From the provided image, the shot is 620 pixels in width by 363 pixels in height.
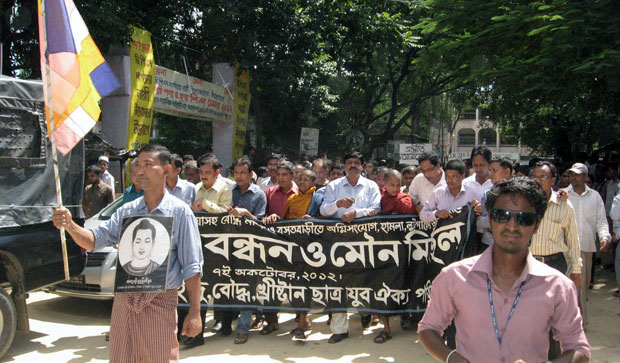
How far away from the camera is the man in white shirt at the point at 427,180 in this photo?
656 centimetres

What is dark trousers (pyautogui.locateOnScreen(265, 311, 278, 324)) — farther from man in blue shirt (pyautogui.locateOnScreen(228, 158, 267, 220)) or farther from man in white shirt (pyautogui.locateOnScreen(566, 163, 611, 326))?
man in white shirt (pyautogui.locateOnScreen(566, 163, 611, 326))

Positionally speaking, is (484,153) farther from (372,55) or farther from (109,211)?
(372,55)

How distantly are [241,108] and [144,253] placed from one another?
1537 cm

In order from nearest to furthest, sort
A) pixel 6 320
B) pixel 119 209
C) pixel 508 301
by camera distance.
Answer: pixel 508 301 < pixel 119 209 < pixel 6 320

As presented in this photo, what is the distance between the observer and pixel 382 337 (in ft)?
19.9

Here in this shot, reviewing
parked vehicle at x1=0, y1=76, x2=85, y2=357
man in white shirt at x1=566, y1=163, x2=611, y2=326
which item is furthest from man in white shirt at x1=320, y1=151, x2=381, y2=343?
parked vehicle at x1=0, y1=76, x2=85, y2=357

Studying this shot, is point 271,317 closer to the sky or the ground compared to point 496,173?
closer to the ground

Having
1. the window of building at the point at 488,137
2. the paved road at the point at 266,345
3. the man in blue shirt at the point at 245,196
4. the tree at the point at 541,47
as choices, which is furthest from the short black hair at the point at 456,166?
the window of building at the point at 488,137

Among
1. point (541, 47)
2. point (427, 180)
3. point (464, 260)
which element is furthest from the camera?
point (541, 47)

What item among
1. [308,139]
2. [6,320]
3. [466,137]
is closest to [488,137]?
[466,137]

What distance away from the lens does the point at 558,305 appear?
2.26 m

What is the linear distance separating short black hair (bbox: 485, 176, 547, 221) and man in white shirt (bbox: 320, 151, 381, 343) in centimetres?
363

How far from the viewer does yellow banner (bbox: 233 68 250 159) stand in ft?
59.9

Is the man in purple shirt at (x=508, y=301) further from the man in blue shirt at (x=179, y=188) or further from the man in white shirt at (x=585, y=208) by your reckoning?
the man in white shirt at (x=585, y=208)
